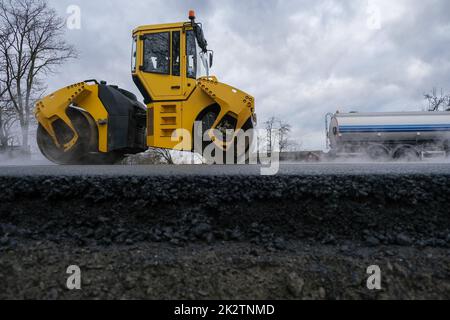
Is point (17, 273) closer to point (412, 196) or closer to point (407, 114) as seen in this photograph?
point (412, 196)

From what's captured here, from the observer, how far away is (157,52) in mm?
5527

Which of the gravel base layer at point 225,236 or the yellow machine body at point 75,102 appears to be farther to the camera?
the yellow machine body at point 75,102

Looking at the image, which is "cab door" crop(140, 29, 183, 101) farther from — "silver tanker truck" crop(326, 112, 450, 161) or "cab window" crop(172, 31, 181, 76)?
"silver tanker truck" crop(326, 112, 450, 161)

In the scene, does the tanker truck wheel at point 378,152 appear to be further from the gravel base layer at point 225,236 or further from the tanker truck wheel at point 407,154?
the gravel base layer at point 225,236

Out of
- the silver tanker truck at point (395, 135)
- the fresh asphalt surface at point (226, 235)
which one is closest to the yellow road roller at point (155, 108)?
the fresh asphalt surface at point (226, 235)

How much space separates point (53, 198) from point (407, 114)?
1255cm

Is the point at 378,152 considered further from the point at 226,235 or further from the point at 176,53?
the point at 226,235

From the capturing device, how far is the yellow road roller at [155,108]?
5168 millimetres

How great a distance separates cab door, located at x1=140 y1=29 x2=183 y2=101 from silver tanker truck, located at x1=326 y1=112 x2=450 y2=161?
730cm

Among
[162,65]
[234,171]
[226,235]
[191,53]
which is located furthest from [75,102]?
[226,235]

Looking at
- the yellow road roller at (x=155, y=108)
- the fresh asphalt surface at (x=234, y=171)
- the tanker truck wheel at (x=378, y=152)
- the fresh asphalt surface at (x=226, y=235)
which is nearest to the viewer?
the fresh asphalt surface at (x=226, y=235)

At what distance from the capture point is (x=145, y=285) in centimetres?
97

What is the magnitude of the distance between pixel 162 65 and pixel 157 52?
11.5 inches

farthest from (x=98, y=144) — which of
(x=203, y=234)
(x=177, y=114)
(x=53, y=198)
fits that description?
(x=203, y=234)
